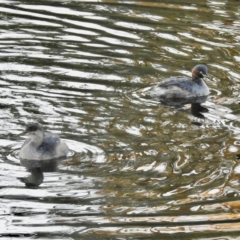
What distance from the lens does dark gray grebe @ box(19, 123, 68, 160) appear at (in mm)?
14289

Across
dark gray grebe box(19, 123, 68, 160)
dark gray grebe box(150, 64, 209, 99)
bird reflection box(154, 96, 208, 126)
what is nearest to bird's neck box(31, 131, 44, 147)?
dark gray grebe box(19, 123, 68, 160)

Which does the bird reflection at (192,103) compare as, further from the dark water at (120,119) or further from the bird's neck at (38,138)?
the bird's neck at (38,138)

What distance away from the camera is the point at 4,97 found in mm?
16812

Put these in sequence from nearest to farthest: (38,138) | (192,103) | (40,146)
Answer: (40,146)
(38,138)
(192,103)

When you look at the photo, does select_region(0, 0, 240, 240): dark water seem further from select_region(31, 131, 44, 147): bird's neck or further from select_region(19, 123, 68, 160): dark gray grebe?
select_region(31, 131, 44, 147): bird's neck

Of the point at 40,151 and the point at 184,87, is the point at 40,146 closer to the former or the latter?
the point at 40,151

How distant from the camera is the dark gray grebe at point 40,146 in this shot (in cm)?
1429

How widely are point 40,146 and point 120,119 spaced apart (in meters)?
Answer: 1.86

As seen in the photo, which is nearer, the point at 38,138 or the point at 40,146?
the point at 40,146

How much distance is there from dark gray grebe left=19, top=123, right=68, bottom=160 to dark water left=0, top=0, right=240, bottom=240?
16 cm

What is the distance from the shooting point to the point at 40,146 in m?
14.5

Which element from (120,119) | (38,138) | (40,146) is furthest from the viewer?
(120,119)

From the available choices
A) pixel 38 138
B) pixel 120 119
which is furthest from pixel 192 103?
pixel 38 138

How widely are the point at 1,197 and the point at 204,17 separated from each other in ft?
35.7
